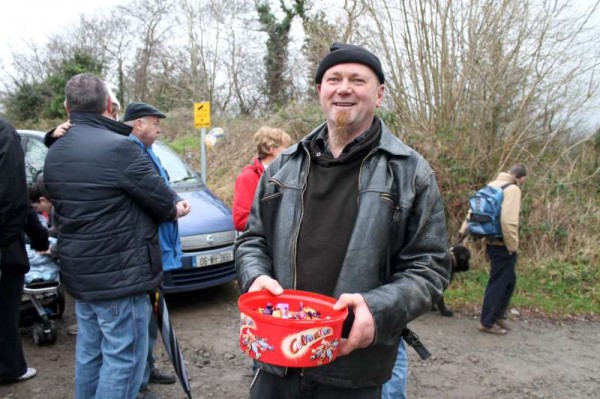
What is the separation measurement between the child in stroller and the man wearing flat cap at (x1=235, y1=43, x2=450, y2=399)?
309cm

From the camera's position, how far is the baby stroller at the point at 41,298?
13.8 feet

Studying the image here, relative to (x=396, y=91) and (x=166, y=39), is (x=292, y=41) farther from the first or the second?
(x=396, y=91)

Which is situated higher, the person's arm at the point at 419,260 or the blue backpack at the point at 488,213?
the person's arm at the point at 419,260

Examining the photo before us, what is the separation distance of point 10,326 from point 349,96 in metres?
3.35

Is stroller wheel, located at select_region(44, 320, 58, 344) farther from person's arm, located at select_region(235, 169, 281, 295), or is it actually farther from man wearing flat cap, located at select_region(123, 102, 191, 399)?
person's arm, located at select_region(235, 169, 281, 295)

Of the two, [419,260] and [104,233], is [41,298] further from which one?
[419,260]

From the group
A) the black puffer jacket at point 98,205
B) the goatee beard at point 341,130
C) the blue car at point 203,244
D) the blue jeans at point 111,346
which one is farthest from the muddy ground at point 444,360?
the goatee beard at point 341,130

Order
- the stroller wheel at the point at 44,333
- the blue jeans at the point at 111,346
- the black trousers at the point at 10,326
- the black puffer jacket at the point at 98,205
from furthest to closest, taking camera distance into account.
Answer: the stroller wheel at the point at 44,333 → the black trousers at the point at 10,326 → the blue jeans at the point at 111,346 → the black puffer jacket at the point at 98,205

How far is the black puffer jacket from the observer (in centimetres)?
267

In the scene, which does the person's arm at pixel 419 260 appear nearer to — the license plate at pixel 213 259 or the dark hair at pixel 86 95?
the dark hair at pixel 86 95

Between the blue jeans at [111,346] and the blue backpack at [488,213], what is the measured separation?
3.87 meters

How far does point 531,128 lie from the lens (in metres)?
8.23

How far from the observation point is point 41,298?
174 inches

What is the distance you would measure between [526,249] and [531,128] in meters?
2.36
